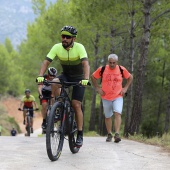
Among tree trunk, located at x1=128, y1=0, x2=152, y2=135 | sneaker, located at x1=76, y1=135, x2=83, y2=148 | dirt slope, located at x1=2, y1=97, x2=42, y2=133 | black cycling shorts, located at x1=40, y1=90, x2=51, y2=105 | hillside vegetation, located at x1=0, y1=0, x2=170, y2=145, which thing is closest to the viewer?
sneaker, located at x1=76, y1=135, x2=83, y2=148

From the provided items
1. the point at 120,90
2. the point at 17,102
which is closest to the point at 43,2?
the point at 120,90

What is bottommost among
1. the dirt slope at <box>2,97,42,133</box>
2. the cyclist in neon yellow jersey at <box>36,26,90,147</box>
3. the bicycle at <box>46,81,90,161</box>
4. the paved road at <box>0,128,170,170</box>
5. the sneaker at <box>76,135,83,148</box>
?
the dirt slope at <box>2,97,42,133</box>

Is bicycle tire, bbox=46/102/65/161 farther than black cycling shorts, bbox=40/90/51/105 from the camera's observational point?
No

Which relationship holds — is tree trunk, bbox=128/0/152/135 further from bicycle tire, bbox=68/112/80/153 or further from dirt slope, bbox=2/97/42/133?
dirt slope, bbox=2/97/42/133

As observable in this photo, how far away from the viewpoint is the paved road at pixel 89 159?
17.0 feet

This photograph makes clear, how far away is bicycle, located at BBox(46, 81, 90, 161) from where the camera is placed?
17.0ft

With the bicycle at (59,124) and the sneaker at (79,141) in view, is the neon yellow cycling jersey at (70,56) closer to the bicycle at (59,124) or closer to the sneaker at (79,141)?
the bicycle at (59,124)

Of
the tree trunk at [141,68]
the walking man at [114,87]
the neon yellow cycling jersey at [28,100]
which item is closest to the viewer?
the walking man at [114,87]

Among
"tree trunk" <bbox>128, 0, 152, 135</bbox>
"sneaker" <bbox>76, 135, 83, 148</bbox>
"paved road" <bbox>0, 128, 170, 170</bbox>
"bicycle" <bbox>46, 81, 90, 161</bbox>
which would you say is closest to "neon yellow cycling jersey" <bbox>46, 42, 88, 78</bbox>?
"bicycle" <bbox>46, 81, 90, 161</bbox>

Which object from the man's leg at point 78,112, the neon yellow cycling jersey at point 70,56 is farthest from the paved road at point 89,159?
the neon yellow cycling jersey at point 70,56

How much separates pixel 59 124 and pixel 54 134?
0.20 m

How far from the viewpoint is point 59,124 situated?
557cm

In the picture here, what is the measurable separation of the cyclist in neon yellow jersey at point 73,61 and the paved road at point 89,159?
21.2 inches

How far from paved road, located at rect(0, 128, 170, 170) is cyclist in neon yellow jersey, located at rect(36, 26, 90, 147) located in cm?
54
